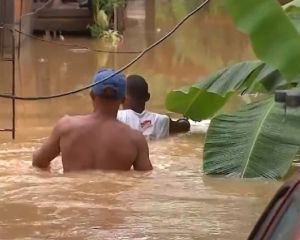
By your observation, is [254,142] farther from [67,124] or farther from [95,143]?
[67,124]

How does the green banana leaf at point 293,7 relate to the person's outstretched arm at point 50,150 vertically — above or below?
above

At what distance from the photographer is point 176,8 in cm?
3122

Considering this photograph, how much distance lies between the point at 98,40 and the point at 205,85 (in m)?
14.6

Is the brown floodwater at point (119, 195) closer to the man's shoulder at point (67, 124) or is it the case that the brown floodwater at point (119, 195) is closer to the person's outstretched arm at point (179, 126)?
the person's outstretched arm at point (179, 126)

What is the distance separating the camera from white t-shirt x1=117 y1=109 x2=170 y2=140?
29.4ft

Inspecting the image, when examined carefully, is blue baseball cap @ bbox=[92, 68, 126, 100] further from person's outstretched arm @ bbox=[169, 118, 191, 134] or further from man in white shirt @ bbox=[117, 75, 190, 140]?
person's outstretched arm @ bbox=[169, 118, 191, 134]

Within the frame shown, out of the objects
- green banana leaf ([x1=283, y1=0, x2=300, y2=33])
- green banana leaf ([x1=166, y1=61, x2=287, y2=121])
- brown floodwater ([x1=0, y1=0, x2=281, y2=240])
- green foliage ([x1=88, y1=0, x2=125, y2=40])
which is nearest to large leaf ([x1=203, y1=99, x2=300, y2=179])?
brown floodwater ([x1=0, y1=0, x2=281, y2=240])

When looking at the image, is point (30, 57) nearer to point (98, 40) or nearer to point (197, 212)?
point (98, 40)

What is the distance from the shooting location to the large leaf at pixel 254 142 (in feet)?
25.5

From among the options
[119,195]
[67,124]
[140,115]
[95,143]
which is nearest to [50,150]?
[67,124]

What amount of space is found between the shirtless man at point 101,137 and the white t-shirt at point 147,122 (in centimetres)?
136

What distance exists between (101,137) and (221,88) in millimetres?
1813

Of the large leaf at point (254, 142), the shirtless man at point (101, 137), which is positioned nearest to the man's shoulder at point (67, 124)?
the shirtless man at point (101, 137)

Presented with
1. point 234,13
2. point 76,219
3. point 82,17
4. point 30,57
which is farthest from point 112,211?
point 82,17
